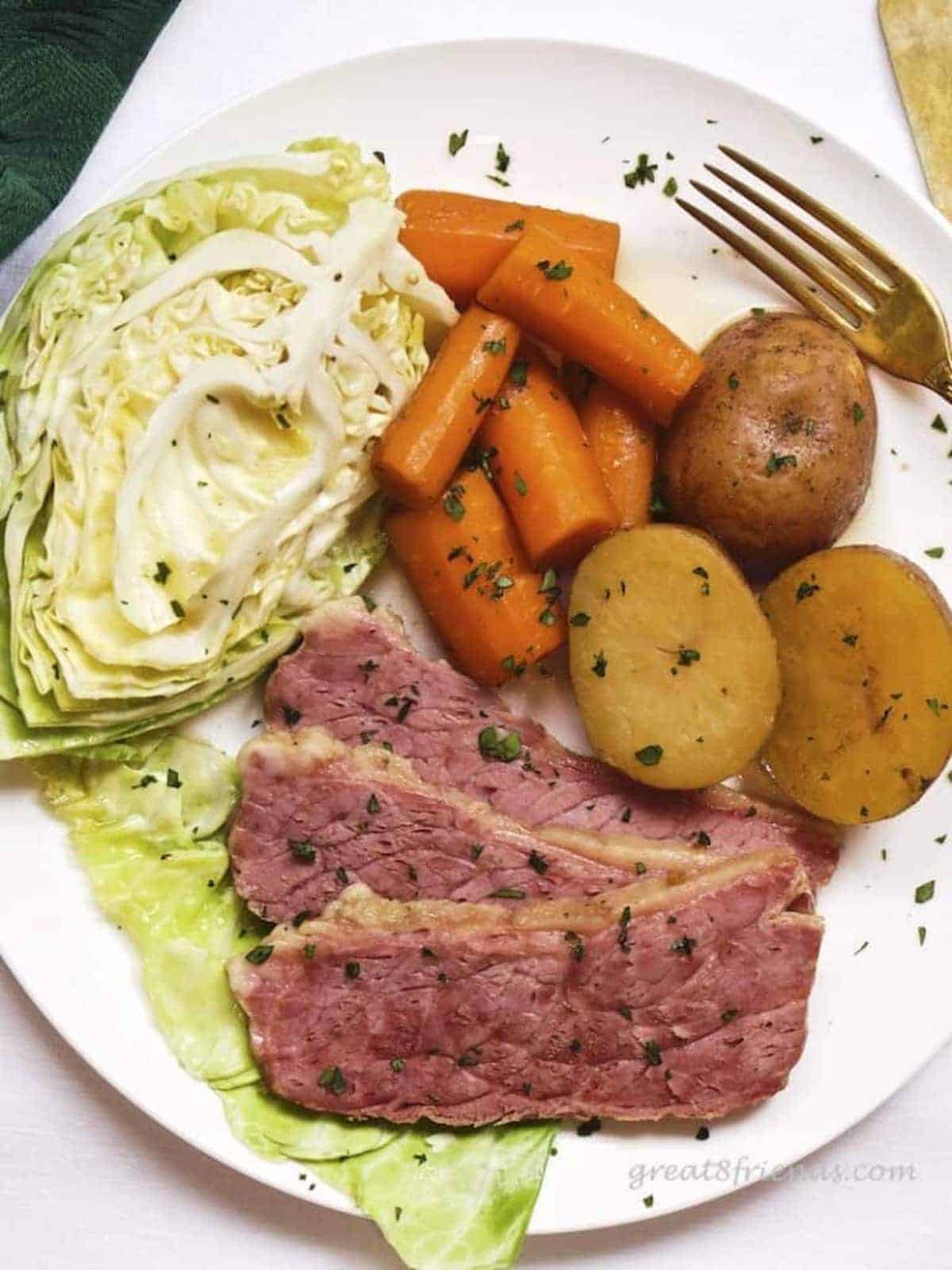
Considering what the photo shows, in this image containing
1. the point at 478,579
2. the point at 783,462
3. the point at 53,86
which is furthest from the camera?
the point at 53,86

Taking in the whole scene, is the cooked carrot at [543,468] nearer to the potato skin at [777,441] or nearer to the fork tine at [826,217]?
the potato skin at [777,441]

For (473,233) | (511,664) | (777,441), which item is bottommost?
(511,664)

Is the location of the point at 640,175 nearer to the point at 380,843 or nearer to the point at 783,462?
the point at 783,462

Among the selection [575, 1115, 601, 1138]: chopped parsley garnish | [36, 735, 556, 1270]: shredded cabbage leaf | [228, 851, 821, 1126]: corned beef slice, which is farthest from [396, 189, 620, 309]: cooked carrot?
[575, 1115, 601, 1138]: chopped parsley garnish

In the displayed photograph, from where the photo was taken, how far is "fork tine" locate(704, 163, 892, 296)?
9.78ft

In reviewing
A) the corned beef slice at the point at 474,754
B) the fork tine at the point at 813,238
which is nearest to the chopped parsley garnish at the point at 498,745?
the corned beef slice at the point at 474,754

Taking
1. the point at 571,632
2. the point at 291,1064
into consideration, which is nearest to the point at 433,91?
the point at 571,632

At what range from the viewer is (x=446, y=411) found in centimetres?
289

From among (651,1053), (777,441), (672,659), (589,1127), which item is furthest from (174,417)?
(589,1127)

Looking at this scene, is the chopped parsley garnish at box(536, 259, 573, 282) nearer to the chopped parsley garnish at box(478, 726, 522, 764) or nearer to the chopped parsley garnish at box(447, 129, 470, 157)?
the chopped parsley garnish at box(447, 129, 470, 157)

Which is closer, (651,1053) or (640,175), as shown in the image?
(651,1053)

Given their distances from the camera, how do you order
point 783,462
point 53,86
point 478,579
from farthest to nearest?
point 53,86 → point 478,579 → point 783,462

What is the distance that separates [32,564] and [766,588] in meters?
1.70

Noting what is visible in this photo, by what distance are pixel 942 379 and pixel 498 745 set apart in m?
1.37
